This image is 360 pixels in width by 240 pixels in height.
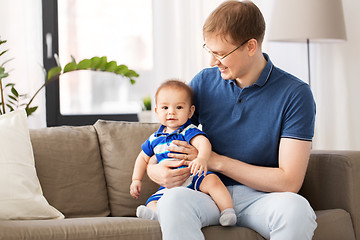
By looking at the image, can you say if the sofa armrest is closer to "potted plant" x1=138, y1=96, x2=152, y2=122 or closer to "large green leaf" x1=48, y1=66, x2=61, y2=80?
"large green leaf" x1=48, y1=66, x2=61, y2=80

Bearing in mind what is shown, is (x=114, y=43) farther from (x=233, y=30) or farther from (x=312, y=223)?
(x=312, y=223)

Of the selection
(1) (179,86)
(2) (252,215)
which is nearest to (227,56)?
(1) (179,86)

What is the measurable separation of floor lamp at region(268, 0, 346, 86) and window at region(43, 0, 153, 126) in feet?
3.81

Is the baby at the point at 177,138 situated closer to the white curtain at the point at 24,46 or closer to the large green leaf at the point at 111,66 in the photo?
the large green leaf at the point at 111,66

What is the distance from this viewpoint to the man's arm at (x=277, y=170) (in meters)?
1.78

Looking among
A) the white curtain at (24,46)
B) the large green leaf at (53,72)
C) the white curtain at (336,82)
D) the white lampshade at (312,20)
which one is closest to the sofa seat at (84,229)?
the large green leaf at (53,72)

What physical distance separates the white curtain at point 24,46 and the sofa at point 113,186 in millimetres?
1047

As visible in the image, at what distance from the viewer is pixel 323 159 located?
208cm

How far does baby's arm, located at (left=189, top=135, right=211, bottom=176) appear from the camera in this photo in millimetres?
1671

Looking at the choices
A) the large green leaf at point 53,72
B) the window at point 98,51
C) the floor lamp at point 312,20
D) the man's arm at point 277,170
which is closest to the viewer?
the man's arm at point 277,170

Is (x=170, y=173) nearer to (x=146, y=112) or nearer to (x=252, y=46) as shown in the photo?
(x=252, y=46)

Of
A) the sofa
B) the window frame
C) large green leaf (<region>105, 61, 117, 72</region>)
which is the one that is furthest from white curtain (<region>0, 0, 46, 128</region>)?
the sofa

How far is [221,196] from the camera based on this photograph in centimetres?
177

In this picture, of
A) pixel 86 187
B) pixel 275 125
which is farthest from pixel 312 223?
pixel 86 187
